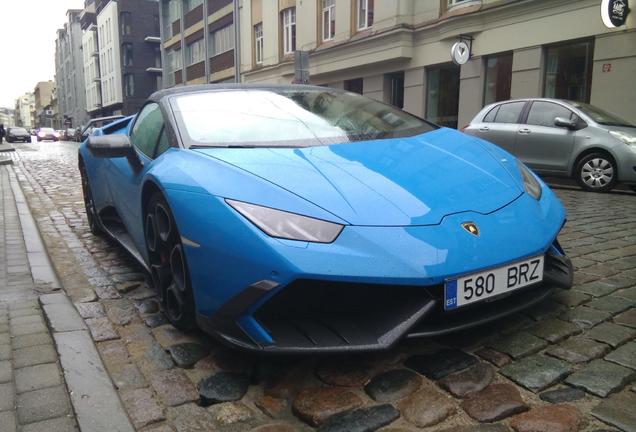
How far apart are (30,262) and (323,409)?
3074 millimetres

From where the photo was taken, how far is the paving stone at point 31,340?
8.39 ft

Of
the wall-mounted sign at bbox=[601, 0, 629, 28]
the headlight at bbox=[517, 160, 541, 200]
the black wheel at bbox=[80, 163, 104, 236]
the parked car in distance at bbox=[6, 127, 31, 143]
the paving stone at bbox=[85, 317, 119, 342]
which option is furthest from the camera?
the parked car in distance at bbox=[6, 127, 31, 143]

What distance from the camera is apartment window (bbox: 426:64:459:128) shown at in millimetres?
16062

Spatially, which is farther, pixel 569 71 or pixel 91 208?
pixel 569 71

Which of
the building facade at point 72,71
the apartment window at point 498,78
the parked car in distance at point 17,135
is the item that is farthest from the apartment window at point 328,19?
the building facade at point 72,71

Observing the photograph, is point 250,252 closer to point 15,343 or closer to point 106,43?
point 15,343

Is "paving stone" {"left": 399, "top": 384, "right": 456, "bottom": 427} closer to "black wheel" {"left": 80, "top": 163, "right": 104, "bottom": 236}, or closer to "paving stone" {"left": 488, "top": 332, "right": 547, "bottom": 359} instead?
"paving stone" {"left": 488, "top": 332, "right": 547, "bottom": 359}

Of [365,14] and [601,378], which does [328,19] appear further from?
[601,378]

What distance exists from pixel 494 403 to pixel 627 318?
1.07 m

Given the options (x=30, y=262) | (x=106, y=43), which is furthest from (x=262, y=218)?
(x=106, y=43)

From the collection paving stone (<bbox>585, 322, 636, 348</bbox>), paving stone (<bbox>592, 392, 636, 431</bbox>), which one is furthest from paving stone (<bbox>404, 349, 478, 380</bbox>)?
paving stone (<bbox>585, 322, 636, 348</bbox>)

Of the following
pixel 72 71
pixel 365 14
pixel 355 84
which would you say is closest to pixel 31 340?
pixel 365 14

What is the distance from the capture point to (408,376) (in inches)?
83.7

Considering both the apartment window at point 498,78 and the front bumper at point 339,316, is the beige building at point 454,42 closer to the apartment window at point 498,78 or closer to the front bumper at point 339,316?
the apartment window at point 498,78
